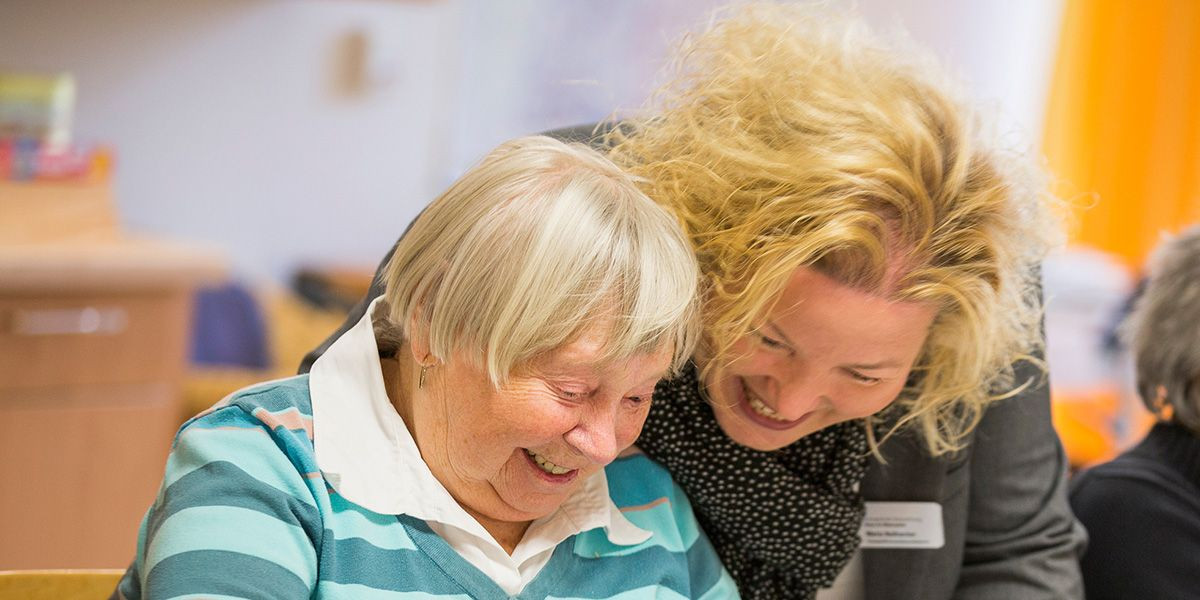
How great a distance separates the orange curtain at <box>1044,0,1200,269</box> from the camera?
4.86 meters

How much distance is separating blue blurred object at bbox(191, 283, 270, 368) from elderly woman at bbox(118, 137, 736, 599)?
2.34 metres

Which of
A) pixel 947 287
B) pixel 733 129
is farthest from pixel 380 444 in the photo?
pixel 947 287

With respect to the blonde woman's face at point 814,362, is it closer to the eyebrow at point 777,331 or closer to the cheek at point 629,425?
the eyebrow at point 777,331

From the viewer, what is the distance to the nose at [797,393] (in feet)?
4.54

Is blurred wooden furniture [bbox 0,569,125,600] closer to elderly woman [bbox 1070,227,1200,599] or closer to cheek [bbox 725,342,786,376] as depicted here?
cheek [bbox 725,342,786,376]

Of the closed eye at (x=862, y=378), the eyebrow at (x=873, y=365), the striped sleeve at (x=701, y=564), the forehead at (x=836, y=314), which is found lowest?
the striped sleeve at (x=701, y=564)

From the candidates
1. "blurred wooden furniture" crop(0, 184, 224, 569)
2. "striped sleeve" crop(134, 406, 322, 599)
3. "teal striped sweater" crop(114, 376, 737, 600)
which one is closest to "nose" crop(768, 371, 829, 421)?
"teal striped sweater" crop(114, 376, 737, 600)

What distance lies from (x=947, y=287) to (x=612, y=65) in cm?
325

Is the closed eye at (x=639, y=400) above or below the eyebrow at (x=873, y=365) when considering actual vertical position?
below

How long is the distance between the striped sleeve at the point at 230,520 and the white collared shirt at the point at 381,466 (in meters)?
0.05

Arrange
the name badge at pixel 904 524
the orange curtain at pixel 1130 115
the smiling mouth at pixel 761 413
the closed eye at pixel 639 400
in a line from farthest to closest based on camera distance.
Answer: the orange curtain at pixel 1130 115
the name badge at pixel 904 524
the smiling mouth at pixel 761 413
the closed eye at pixel 639 400

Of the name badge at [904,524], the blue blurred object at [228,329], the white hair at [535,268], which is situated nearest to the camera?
the white hair at [535,268]

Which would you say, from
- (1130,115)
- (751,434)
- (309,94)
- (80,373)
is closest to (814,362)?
(751,434)

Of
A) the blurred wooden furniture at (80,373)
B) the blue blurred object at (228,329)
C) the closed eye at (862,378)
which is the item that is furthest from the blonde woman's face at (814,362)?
the blue blurred object at (228,329)
